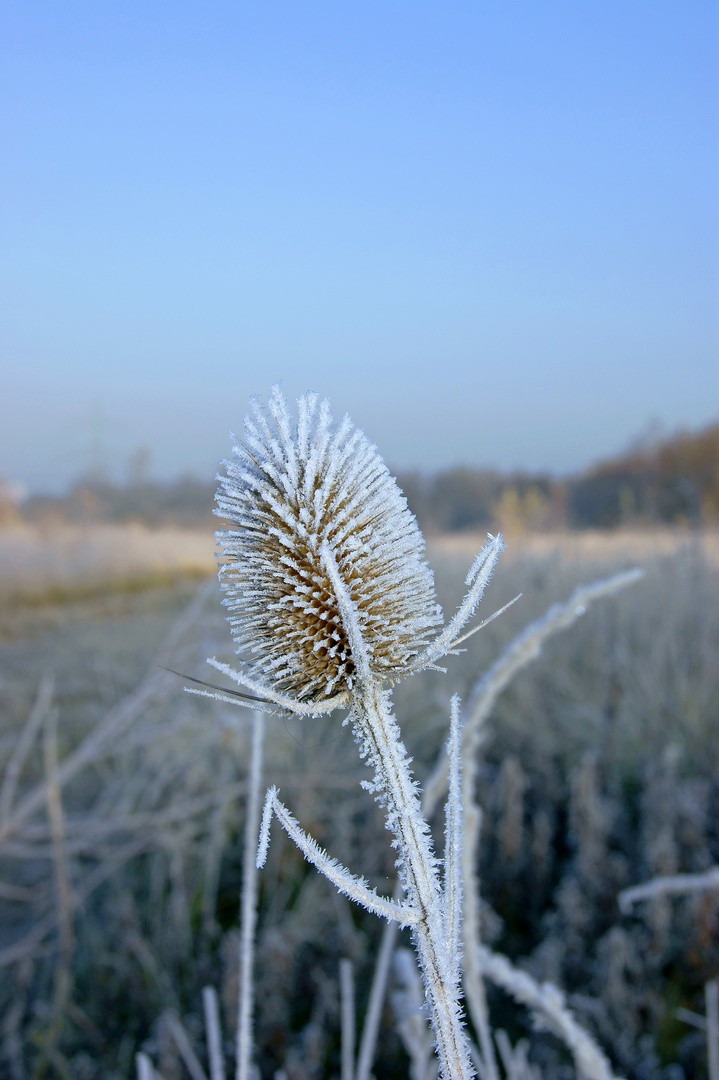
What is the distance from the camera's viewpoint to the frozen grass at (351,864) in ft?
7.51

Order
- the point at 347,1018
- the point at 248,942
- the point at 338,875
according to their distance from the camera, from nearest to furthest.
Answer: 1. the point at 338,875
2. the point at 248,942
3. the point at 347,1018

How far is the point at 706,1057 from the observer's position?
6.57 ft

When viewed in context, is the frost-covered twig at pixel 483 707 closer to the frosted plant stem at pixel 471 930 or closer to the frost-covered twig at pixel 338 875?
the frosted plant stem at pixel 471 930

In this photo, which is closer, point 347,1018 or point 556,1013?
point 556,1013

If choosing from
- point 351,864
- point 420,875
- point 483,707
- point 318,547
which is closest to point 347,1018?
point 483,707

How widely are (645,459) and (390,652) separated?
20.6 m

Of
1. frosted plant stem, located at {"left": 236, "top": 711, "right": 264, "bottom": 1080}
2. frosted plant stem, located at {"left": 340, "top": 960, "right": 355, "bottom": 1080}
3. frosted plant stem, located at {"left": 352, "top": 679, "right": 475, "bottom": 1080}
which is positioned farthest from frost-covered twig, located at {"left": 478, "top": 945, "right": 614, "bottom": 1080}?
frosted plant stem, located at {"left": 352, "top": 679, "right": 475, "bottom": 1080}

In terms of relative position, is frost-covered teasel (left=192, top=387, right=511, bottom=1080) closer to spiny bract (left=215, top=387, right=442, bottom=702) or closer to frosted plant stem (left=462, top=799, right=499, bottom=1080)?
spiny bract (left=215, top=387, right=442, bottom=702)

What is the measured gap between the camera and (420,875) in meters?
0.59

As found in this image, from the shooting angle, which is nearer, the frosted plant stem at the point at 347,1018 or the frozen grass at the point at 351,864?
the frosted plant stem at the point at 347,1018

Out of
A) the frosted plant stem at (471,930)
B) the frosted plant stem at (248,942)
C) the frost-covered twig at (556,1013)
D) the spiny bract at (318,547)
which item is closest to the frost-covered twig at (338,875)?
the spiny bract at (318,547)

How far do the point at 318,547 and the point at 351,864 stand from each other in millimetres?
Result: 2878

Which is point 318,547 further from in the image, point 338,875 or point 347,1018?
point 347,1018

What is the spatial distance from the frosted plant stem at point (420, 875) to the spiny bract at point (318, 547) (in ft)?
0.22
